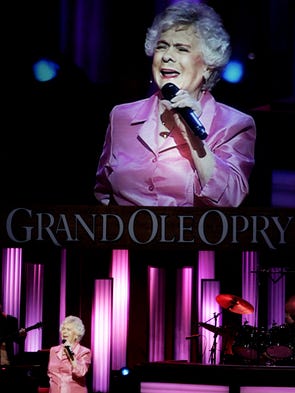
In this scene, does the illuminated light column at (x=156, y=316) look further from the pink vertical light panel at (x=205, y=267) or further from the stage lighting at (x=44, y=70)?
the stage lighting at (x=44, y=70)

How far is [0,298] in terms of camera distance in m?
11.1

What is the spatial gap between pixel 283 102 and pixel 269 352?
2.92 meters

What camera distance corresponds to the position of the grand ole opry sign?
1089cm

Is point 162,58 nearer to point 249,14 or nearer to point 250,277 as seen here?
point 249,14

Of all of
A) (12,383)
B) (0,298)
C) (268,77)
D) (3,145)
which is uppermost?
(268,77)

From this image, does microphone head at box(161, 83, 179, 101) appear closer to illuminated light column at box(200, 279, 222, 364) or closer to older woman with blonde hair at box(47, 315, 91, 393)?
illuminated light column at box(200, 279, 222, 364)

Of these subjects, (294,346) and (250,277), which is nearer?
(294,346)

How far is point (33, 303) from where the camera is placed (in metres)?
11.2

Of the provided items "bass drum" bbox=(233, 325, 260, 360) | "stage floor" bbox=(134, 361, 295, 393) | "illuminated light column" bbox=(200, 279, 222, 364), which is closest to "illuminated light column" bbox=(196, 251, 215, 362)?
"illuminated light column" bbox=(200, 279, 222, 364)

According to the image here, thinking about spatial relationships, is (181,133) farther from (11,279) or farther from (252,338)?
(11,279)

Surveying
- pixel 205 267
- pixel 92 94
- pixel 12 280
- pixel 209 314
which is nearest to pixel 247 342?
pixel 209 314

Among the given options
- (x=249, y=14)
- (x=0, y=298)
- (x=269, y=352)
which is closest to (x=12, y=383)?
(x=0, y=298)

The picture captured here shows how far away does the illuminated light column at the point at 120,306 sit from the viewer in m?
11.0

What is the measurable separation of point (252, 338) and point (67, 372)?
2680 mm
